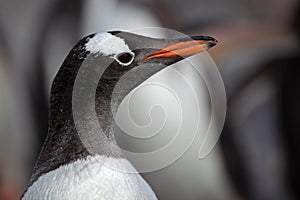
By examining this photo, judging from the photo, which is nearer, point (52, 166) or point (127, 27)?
point (52, 166)

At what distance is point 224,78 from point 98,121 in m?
3.21

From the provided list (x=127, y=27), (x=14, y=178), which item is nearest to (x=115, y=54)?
(x=127, y=27)

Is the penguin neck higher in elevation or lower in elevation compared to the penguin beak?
lower

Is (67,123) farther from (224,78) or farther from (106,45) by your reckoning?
(224,78)

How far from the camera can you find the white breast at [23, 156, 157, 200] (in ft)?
6.14

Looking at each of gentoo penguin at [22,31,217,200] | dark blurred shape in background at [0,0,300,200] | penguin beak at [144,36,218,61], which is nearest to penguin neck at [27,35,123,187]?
gentoo penguin at [22,31,217,200]

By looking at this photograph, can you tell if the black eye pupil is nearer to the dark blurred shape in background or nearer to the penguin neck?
the penguin neck

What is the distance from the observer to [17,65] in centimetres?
516

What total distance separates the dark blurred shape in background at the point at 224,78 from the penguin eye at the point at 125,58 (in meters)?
2.56

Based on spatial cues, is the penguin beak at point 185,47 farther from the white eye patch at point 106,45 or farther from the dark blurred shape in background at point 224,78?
A: the dark blurred shape in background at point 224,78

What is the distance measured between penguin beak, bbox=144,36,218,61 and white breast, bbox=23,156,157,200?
235 mm

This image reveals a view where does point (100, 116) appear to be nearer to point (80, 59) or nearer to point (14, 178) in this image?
point (80, 59)

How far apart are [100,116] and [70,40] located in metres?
2.95

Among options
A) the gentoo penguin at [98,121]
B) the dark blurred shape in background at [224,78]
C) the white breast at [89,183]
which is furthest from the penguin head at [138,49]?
the dark blurred shape in background at [224,78]
